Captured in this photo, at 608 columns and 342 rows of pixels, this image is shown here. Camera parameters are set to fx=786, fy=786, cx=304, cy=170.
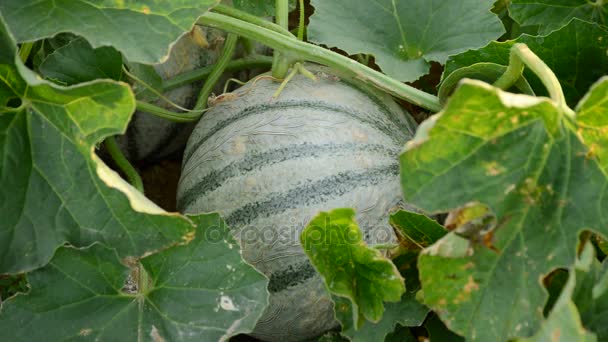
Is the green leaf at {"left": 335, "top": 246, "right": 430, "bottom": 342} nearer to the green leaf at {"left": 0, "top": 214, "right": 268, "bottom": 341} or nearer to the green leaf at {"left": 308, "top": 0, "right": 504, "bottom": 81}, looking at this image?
the green leaf at {"left": 0, "top": 214, "right": 268, "bottom": 341}

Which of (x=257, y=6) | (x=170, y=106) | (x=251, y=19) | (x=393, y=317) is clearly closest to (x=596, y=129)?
(x=393, y=317)

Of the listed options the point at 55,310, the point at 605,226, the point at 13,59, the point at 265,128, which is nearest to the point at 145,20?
the point at 13,59

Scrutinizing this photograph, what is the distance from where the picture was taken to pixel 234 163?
1.40m

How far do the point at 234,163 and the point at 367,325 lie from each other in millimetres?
384

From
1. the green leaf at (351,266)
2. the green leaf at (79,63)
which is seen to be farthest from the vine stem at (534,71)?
the green leaf at (79,63)

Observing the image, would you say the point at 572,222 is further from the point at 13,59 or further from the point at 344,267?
the point at 13,59

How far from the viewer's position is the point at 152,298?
1210mm

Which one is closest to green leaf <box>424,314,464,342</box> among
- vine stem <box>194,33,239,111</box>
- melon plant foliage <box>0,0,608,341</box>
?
melon plant foliage <box>0,0,608,341</box>

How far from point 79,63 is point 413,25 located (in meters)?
0.61

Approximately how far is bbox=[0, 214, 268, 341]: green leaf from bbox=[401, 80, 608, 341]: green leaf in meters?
0.29

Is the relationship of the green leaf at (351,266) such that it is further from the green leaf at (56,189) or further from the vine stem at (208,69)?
the vine stem at (208,69)

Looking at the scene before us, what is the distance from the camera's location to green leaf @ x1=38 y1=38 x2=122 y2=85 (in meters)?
1.36

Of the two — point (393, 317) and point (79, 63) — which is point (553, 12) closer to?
point (393, 317)

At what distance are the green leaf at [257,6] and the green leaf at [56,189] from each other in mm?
579
